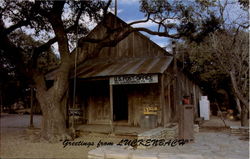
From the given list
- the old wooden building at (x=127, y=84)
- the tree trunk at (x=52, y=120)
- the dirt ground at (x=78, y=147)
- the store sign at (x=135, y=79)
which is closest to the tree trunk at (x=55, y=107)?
the tree trunk at (x=52, y=120)

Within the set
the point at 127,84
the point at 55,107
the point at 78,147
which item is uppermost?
the point at 127,84

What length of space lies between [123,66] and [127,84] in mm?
1221

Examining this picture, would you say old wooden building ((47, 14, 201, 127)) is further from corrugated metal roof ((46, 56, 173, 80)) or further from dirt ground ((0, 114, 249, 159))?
dirt ground ((0, 114, 249, 159))

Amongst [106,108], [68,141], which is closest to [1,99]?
[106,108]

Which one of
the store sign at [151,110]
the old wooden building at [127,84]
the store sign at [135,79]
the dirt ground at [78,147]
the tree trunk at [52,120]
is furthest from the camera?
the store sign at [151,110]

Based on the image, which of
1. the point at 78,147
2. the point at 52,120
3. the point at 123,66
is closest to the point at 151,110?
the point at 123,66

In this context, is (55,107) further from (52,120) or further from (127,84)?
(127,84)

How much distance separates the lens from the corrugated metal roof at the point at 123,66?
988 centimetres

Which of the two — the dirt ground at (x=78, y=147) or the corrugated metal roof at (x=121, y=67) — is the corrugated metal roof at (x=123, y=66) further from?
the dirt ground at (x=78, y=147)

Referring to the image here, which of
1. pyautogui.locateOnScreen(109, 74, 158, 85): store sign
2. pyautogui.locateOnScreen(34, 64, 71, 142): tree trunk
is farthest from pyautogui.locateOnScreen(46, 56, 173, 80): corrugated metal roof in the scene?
pyautogui.locateOnScreen(34, 64, 71, 142): tree trunk

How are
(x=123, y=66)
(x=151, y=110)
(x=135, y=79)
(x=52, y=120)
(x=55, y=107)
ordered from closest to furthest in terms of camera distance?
(x=135, y=79) < (x=52, y=120) < (x=55, y=107) < (x=123, y=66) < (x=151, y=110)

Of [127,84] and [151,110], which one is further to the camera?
[127,84]

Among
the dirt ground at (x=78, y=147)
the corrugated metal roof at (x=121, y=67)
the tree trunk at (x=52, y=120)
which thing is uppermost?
the corrugated metal roof at (x=121, y=67)

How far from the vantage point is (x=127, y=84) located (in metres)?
12.0
